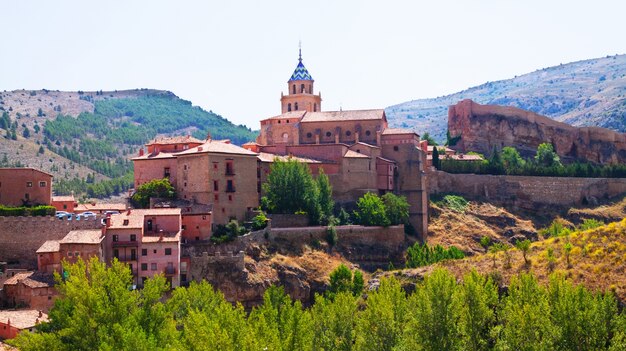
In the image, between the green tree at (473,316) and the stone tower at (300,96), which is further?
the stone tower at (300,96)

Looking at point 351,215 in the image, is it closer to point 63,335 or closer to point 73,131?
point 63,335

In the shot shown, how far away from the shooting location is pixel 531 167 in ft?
296

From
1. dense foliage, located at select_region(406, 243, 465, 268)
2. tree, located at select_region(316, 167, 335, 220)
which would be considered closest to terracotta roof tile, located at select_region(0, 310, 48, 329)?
tree, located at select_region(316, 167, 335, 220)

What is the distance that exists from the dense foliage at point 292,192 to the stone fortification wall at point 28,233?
49.5 feet

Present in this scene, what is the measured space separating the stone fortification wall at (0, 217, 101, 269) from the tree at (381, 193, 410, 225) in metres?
24.7

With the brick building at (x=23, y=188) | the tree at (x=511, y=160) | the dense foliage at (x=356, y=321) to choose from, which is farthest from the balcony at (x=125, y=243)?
the tree at (x=511, y=160)

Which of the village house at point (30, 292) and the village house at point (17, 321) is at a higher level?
the village house at point (30, 292)

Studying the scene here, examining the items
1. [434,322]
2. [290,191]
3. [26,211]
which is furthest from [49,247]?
[434,322]

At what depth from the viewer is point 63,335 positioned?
45656mm

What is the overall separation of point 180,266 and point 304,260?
10.2 metres

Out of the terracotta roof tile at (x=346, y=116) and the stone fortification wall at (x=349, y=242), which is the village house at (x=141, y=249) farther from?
the terracotta roof tile at (x=346, y=116)

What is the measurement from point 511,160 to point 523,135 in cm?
908

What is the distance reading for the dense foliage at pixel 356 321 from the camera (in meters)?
41.2

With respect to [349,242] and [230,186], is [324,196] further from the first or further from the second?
[230,186]
